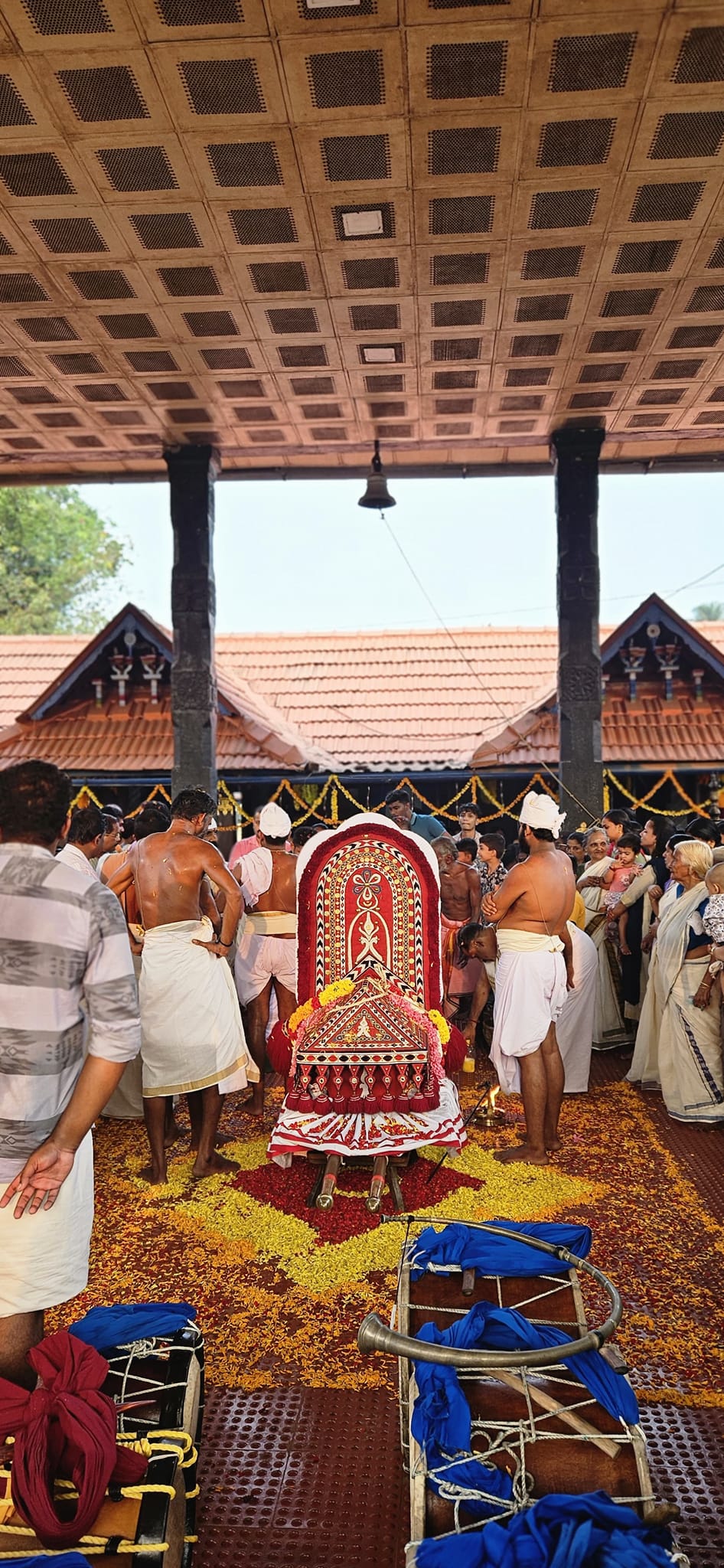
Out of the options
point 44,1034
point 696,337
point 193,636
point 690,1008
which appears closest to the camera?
point 44,1034

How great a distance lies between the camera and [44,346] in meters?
9.23

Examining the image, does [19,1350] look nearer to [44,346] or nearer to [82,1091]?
[82,1091]

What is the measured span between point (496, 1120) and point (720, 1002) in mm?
1533

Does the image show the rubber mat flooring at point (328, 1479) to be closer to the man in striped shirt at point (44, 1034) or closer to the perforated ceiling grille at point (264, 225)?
the man in striped shirt at point (44, 1034)

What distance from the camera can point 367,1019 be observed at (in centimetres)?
537

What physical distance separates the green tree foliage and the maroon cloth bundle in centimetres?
2578

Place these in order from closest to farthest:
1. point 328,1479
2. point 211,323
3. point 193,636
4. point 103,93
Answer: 1. point 328,1479
2. point 103,93
3. point 211,323
4. point 193,636

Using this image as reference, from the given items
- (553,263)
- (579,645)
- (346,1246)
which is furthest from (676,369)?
(346,1246)

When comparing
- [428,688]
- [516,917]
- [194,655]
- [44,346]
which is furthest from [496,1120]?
[428,688]

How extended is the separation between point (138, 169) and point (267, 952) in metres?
5.17

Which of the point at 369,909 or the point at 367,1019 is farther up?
the point at 369,909

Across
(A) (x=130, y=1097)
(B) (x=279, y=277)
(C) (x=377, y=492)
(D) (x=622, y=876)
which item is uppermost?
(B) (x=279, y=277)

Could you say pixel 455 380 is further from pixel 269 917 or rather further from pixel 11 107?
pixel 269 917

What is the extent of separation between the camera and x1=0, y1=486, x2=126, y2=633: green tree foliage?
87.0ft
